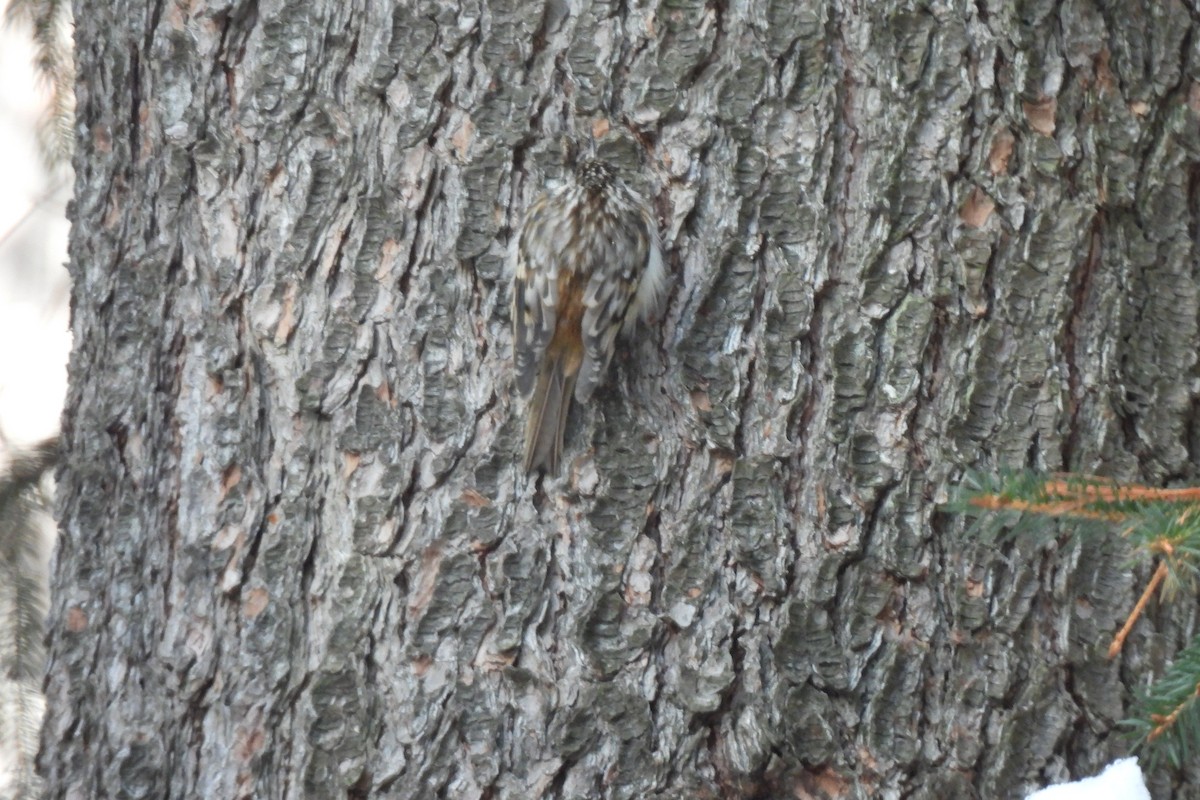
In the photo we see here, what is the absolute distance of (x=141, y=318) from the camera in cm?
237

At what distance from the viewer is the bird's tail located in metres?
2.14

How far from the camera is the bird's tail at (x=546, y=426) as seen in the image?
7.03ft

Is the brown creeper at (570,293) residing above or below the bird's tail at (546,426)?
above

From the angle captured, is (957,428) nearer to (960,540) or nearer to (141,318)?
(960,540)

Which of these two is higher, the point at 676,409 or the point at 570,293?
the point at 570,293

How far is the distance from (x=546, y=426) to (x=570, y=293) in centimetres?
38

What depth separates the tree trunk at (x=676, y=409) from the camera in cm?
206

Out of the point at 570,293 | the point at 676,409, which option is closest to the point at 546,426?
the point at 676,409

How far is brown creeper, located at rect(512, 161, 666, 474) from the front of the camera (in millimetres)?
2162

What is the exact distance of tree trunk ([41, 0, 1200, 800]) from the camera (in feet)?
6.77

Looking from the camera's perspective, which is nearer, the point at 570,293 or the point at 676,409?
the point at 676,409

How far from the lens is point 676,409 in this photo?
7.17 ft

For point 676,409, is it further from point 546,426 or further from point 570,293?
point 570,293

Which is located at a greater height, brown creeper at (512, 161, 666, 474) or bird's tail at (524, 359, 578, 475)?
brown creeper at (512, 161, 666, 474)
